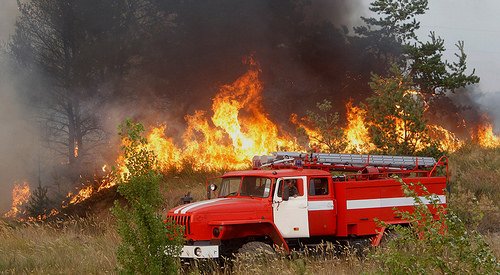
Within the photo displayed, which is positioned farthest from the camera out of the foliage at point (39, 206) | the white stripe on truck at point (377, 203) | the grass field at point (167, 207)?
the foliage at point (39, 206)

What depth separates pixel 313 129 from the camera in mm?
25766

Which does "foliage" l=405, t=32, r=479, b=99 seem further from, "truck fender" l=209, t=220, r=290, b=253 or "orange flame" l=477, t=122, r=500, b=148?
"truck fender" l=209, t=220, r=290, b=253

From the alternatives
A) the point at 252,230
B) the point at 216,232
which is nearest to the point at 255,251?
the point at 252,230

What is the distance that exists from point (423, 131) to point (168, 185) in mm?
8911

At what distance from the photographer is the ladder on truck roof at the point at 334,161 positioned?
518 inches

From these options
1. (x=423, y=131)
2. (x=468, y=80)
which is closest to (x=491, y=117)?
(x=468, y=80)

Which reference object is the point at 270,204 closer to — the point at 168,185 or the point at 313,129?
the point at 168,185

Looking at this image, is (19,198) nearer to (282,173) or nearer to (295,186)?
(282,173)

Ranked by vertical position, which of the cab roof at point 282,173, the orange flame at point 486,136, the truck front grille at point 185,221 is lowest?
the truck front grille at point 185,221

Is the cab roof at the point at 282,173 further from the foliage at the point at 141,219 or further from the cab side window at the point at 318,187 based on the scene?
the foliage at the point at 141,219

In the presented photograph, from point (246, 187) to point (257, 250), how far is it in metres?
1.68

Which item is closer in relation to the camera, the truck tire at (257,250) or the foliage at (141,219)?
the foliage at (141,219)

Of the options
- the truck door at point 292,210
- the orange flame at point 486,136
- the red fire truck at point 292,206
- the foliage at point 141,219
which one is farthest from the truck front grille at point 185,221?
the orange flame at point 486,136

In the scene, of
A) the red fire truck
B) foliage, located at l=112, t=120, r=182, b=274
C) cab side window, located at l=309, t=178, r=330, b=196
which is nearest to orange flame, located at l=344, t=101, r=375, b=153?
the red fire truck
